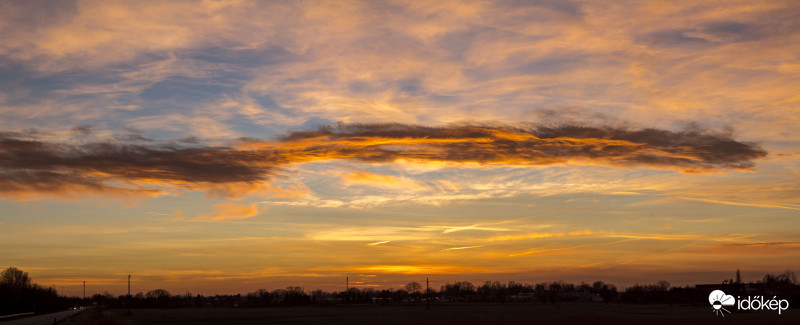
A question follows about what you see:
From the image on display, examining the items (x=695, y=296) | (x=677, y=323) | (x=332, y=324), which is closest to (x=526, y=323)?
(x=677, y=323)

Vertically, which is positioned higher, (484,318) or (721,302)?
(484,318)

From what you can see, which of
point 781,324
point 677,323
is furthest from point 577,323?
point 781,324

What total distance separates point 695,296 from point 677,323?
4937 inches

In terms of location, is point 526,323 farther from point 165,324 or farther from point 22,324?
point 22,324

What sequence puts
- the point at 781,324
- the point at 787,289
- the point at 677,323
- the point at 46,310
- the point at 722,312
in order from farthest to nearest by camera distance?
1. the point at 787,289
2. the point at 46,310
3. the point at 722,312
4. the point at 677,323
5. the point at 781,324

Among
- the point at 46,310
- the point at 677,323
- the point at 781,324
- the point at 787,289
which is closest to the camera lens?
the point at 781,324

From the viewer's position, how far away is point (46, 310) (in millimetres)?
169375

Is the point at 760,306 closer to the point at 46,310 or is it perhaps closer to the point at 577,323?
the point at 577,323

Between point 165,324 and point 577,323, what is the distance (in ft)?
179

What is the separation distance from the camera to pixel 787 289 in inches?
7293

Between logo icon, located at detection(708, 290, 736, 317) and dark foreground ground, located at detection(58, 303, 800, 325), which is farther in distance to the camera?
logo icon, located at detection(708, 290, 736, 317)

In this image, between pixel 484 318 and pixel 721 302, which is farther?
pixel 721 302

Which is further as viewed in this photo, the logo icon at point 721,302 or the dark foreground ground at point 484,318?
the logo icon at point 721,302

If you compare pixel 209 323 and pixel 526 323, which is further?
pixel 209 323
